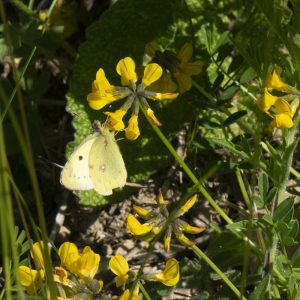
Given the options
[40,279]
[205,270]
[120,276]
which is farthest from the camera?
[205,270]

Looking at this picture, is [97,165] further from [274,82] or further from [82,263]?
[274,82]

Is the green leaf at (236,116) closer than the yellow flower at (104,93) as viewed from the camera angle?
No

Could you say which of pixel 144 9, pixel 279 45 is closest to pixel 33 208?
pixel 144 9

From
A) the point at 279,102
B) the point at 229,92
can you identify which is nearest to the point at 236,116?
the point at 229,92

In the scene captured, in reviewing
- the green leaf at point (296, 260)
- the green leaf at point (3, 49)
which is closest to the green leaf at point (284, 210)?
the green leaf at point (296, 260)

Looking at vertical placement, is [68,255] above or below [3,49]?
below

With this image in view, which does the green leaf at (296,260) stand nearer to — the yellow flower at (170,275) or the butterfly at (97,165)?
the yellow flower at (170,275)

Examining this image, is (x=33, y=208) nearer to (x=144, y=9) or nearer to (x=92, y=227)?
(x=92, y=227)
